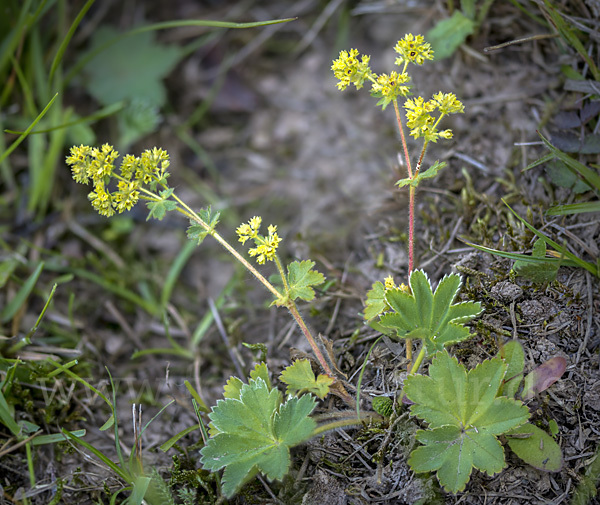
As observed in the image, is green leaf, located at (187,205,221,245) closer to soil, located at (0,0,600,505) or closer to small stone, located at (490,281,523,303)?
soil, located at (0,0,600,505)

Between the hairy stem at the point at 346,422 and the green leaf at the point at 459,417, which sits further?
the hairy stem at the point at 346,422

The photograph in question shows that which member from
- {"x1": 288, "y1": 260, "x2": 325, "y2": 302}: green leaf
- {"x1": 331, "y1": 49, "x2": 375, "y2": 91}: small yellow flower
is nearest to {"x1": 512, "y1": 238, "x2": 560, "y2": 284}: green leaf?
{"x1": 288, "y1": 260, "x2": 325, "y2": 302}: green leaf

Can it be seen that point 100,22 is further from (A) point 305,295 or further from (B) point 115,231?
(A) point 305,295

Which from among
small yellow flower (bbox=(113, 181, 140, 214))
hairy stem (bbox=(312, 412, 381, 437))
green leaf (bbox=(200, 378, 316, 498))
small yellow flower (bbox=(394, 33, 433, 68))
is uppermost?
small yellow flower (bbox=(394, 33, 433, 68))

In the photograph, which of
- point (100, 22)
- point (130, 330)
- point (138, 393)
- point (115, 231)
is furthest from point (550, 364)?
point (100, 22)

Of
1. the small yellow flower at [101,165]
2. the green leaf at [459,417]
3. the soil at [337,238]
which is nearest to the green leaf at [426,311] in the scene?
the green leaf at [459,417]

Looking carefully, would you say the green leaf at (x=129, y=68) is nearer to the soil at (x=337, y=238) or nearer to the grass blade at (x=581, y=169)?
the soil at (x=337, y=238)

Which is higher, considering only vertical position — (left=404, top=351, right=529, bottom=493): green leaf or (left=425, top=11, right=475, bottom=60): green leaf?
(left=425, top=11, right=475, bottom=60): green leaf
